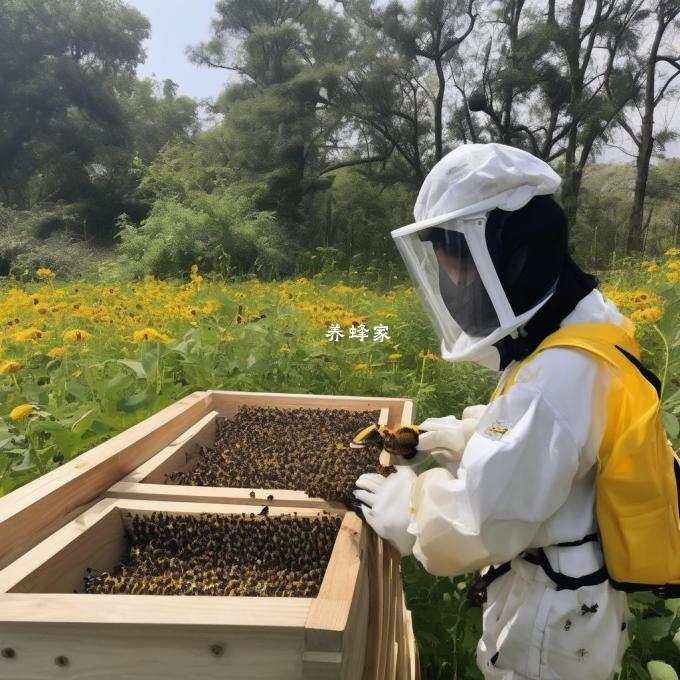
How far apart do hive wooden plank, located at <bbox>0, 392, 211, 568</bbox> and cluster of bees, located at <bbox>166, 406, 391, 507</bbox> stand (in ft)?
0.58

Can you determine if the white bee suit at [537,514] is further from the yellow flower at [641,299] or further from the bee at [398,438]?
the yellow flower at [641,299]

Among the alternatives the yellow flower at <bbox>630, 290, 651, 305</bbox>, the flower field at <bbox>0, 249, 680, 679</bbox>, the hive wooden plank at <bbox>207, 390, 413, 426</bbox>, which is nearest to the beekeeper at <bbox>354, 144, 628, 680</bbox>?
the flower field at <bbox>0, 249, 680, 679</bbox>

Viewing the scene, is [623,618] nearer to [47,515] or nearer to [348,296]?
[47,515]

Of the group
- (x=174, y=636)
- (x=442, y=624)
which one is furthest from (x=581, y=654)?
(x=174, y=636)

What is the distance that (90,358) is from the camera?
3.31 metres

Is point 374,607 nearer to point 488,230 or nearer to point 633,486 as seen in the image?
point 633,486

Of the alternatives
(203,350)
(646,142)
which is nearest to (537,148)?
(646,142)

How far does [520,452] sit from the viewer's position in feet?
4.30

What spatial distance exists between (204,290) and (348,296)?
2.04m

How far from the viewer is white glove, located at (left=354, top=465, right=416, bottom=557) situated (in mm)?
1577

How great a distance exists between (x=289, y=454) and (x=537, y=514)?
1111 millimetres

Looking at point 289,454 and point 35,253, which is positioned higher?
point 35,253

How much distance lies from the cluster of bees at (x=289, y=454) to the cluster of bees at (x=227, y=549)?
15cm

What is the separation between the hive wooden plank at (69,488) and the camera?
136 centimetres
